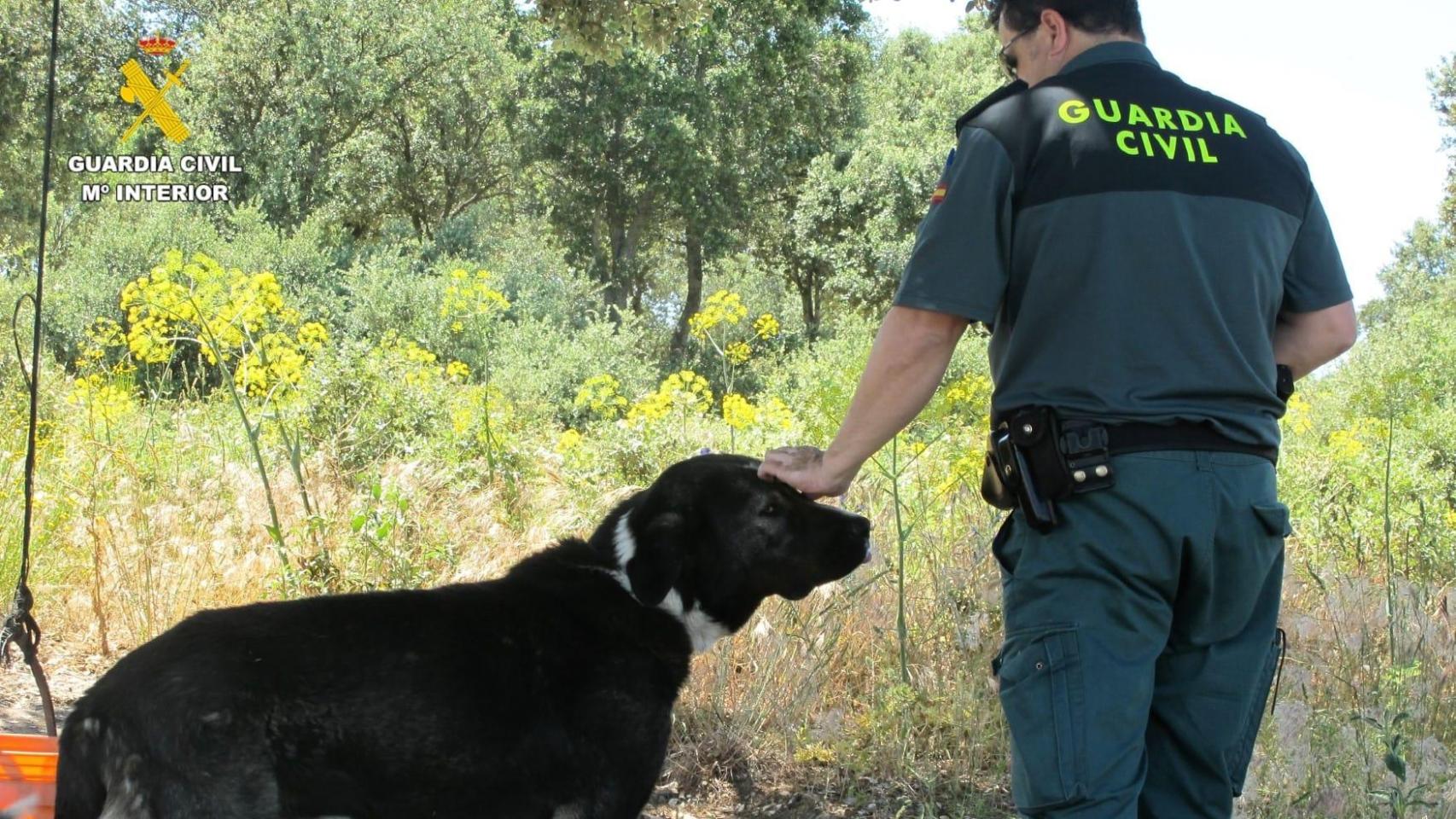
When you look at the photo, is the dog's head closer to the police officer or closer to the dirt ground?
the police officer

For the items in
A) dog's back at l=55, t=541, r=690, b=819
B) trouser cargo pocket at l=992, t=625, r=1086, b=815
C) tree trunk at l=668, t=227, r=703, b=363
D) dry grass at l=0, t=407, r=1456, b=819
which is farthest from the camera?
tree trunk at l=668, t=227, r=703, b=363

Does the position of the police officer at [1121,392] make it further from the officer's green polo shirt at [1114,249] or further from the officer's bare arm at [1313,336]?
the officer's bare arm at [1313,336]

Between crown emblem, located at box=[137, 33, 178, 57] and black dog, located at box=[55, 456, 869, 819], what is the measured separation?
28.7m

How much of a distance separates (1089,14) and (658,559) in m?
1.69

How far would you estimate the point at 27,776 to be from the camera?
3260mm

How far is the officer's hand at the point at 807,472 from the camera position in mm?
3006

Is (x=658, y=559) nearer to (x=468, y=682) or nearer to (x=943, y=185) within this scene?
(x=468, y=682)

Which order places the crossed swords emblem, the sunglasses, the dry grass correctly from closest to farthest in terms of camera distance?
1. the sunglasses
2. the dry grass
3. the crossed swords emblem

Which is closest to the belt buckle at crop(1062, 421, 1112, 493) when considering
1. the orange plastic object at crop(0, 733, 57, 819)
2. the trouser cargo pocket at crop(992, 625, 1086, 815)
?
the trouser cargo pocket at crop(992, 625, 1086, 815)

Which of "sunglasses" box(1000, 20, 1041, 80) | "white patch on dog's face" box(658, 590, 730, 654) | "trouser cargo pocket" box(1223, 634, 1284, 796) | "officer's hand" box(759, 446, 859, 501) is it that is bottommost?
"trouser cargo pocket" box(1223, 634, 1284, 796)

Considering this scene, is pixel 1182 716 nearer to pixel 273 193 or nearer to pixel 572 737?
pixel 572 737

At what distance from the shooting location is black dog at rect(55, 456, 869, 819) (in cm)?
271

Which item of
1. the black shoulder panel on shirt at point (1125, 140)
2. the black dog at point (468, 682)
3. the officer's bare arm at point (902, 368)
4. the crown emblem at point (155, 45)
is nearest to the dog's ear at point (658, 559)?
the black dog at point (468, 682)

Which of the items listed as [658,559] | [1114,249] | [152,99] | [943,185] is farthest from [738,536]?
[152,99]
